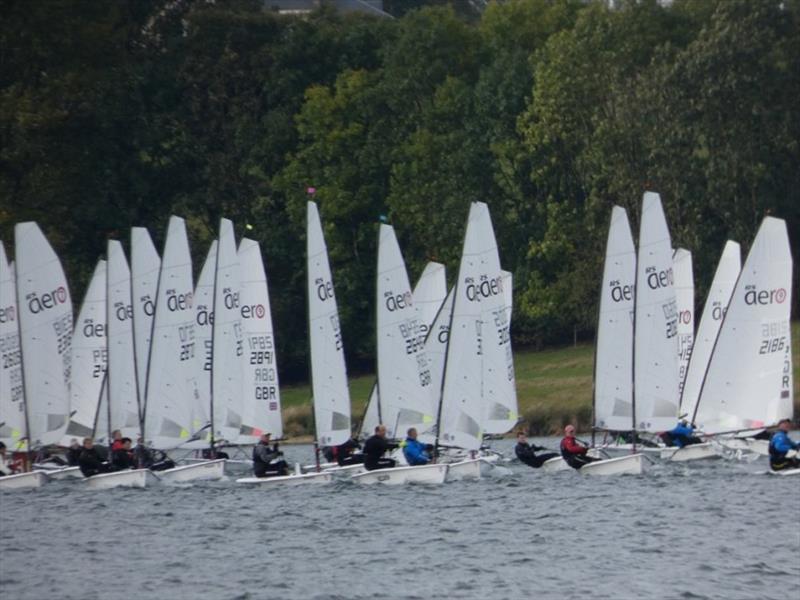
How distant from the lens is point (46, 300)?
4566 centimetres

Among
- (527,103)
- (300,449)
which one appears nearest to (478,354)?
(300,449)

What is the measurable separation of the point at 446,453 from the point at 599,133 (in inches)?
988

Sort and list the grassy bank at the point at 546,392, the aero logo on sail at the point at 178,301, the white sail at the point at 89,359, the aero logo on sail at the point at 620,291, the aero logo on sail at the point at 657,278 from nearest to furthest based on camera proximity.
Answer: the aero logo on sail at the point at 657,278 → the aero logo on sail at the point at 620,291 → the aero logo on sail at the point at 178,301 → the white sail at the point at 89,359 → the grassy bank at the point at 546,392

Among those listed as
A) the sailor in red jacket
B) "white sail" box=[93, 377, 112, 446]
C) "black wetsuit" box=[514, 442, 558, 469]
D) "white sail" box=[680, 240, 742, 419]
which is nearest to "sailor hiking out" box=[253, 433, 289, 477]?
"black wetsuit" box=[514, 442, 558, 469]

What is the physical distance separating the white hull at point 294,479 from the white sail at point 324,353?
982mm

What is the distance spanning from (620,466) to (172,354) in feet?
34.7

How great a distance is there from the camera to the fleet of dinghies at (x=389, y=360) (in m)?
41.3

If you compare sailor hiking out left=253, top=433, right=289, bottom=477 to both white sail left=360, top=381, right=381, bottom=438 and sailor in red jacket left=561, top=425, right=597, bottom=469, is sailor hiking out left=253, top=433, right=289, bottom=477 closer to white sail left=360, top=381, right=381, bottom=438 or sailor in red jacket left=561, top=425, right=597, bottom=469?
sailor in red jacket left=561, top=425, right=597, bottom=469

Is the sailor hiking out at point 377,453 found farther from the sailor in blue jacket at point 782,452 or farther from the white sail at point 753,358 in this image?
the sailor in blue jacket at point 782,452

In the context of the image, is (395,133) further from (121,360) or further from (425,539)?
(425,539)

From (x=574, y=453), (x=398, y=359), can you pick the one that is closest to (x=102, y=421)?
Answer: (x=398, y=359)

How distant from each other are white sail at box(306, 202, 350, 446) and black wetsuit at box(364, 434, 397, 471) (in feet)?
4.53

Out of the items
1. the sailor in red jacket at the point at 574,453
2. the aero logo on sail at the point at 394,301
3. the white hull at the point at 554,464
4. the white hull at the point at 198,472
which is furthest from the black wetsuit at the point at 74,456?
the sailor in red jacket at the point at 574,453

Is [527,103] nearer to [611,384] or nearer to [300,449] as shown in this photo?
[300,449]
